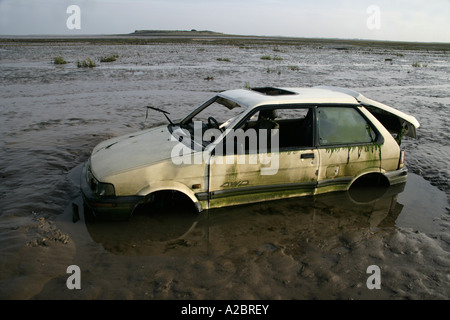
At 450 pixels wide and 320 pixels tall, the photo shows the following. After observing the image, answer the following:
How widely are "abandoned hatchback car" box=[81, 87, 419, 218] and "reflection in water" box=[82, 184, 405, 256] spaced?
24cm

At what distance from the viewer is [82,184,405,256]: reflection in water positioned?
3.81 meters

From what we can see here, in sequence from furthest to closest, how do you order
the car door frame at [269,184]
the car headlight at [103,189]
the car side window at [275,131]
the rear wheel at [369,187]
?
the rear wheel at [369,187] < the car side window at [275,131] < the car door frame at [269,184] < the car headlight at [103,189]

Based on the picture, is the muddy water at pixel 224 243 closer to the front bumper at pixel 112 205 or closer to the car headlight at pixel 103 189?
Result: the front bumper at pixel 112 205

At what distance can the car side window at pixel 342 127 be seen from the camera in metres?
4.54

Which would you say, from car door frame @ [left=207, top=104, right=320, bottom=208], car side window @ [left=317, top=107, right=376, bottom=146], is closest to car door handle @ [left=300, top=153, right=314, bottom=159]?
car door frame @ [left=207, top=104, right=320, bottom=208]

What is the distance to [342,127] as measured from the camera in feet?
15.2

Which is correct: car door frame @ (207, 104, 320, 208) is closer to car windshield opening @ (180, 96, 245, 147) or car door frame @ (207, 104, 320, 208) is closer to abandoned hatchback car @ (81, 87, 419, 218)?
abandoned hatchback car @ (81, 87, 419, 218)

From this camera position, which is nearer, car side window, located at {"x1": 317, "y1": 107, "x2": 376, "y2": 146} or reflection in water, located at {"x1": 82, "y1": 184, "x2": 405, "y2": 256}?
reflection in water, located at {"x1": 82, "y1": 184, "x2": 405, "y2": 256}

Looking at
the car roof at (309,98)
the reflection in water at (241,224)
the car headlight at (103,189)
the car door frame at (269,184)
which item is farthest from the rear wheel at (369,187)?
the car headlight at (103,189)

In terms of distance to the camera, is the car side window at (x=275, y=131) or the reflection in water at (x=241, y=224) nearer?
the reflection in water at (x=241, y=224)

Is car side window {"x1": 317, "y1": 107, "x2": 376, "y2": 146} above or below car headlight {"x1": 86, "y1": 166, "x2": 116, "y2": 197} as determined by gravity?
above

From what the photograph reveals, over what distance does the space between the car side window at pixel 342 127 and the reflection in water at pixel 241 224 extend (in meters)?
0.90

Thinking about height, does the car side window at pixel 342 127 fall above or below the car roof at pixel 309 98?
below
